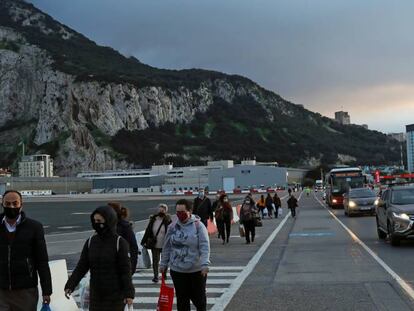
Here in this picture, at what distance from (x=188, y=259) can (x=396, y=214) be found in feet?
→ 35.9

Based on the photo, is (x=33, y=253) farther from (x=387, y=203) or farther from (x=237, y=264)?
(x=387, y=203)

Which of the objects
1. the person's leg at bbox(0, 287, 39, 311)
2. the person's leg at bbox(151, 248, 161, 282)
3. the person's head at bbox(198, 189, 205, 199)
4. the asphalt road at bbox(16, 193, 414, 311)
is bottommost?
the asphalt road at bbox(16, 193, 414, 311)

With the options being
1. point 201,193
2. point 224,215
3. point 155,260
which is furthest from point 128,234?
point 224,215

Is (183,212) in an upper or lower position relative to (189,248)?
upper

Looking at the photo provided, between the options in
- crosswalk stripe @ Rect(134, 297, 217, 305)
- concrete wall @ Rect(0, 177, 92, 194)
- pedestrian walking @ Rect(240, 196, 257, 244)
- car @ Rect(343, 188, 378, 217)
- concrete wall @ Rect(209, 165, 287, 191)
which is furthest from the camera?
concrete wall @ Rect(0, 177, 92, 194)

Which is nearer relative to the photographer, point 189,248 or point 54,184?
point 189,248

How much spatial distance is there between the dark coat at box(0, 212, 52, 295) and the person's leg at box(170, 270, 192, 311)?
69.8 inches

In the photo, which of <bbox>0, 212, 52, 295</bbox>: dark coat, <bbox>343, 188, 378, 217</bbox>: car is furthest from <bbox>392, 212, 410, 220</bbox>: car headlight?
<bbox>343, 188, 378, 217</bbox>: car

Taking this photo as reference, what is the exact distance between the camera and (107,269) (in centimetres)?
575

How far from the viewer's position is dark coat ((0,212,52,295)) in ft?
18.5

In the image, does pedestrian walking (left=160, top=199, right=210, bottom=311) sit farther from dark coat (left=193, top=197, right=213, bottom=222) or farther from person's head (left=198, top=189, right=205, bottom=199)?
person's head (left=198, top=189, right=205, bottom=199)

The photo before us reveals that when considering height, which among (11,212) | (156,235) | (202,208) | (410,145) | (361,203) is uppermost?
(410,145)

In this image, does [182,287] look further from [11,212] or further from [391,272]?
[391,272]

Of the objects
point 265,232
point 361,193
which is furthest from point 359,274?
point 361,193
